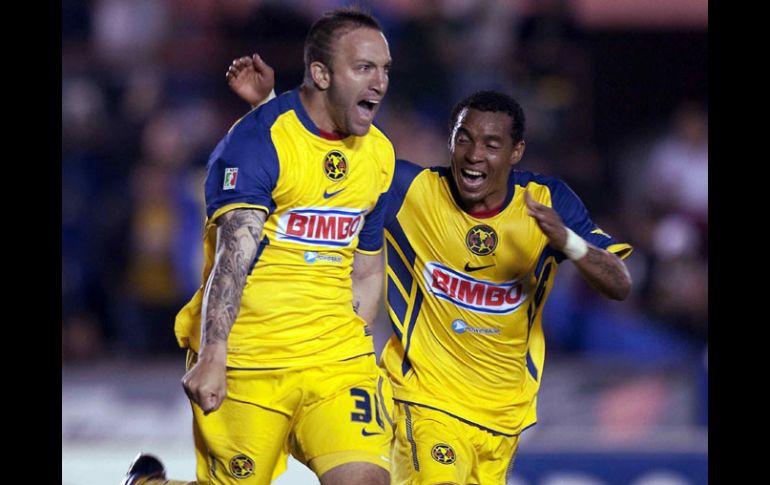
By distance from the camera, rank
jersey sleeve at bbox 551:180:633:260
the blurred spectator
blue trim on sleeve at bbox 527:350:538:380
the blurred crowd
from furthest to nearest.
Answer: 1. the blurred spectator
2. the blurred crowd
3. blue trim on sleeve at bbox 527:350:538:380
4. jersey sleeve at bbox 551:180:633:260

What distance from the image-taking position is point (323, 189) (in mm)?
4578

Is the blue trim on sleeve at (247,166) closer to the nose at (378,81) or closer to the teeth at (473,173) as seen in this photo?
the nose at (378,81)

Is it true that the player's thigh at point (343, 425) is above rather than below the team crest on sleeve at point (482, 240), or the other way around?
below

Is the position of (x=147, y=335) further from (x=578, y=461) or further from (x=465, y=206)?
(x=465, y=206)

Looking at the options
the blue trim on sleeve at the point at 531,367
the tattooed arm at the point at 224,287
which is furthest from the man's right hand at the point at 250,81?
the blue trim on sleeve at the point at 531,367

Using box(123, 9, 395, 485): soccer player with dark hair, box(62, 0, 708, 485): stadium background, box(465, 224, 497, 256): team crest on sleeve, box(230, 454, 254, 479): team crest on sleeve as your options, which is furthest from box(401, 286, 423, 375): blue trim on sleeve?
box(62, 0, 708, 485): stadium background

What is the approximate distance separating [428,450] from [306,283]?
97 centimetres

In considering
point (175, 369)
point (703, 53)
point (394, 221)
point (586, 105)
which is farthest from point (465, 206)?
point (703, 53)

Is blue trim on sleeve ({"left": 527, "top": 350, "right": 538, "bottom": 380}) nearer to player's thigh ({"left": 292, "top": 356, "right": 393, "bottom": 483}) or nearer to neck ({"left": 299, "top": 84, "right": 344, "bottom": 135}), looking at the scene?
player's thigh ({"left": 292, "top": 356, "right": 393, "bottom": 483})

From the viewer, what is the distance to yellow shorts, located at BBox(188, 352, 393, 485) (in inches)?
180

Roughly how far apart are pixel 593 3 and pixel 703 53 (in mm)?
1100

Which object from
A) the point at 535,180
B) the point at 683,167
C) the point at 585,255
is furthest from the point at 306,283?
the point at 683,167

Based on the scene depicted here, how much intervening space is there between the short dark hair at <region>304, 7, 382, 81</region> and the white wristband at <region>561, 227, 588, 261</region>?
1105 mm

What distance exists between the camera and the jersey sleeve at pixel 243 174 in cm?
438
